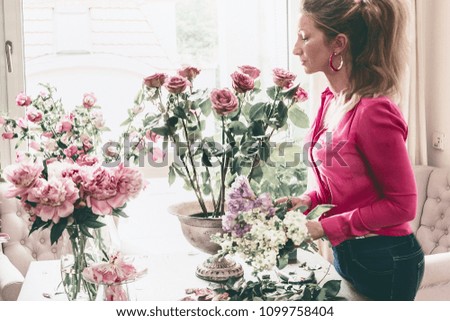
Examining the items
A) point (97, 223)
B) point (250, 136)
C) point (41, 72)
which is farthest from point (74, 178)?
point (41, 72)

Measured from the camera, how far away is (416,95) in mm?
2859

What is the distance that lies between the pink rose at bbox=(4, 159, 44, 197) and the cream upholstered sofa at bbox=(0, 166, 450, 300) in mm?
906

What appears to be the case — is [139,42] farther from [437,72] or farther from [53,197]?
[53,197]

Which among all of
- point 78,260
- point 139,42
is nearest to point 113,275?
point 78,260

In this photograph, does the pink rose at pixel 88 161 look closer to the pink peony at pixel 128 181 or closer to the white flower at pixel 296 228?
the pink peony at pixel 128 181

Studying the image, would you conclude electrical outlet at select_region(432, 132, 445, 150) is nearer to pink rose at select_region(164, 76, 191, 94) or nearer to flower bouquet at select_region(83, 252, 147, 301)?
pink rose at select_region(164, 76, 191, 94)

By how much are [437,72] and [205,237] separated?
1.82 m

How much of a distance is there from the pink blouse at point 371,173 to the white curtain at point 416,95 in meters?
1.48

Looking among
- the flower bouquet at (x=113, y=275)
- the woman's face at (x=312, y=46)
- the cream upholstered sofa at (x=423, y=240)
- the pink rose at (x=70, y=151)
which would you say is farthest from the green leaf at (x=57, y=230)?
the cream upholstered sofa at (x=423, y=240)

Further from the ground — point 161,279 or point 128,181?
point 128,181

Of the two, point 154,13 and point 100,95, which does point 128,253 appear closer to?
point 100,95

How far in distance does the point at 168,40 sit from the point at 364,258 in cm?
198

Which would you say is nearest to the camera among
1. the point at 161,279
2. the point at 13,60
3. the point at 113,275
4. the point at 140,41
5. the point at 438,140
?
the point at 113,275

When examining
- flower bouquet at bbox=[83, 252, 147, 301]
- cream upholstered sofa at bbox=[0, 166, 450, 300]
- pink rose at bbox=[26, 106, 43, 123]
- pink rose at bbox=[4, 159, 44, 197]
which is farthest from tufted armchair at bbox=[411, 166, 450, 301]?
pink rose at bbox=[4, 159, 44, 197]
